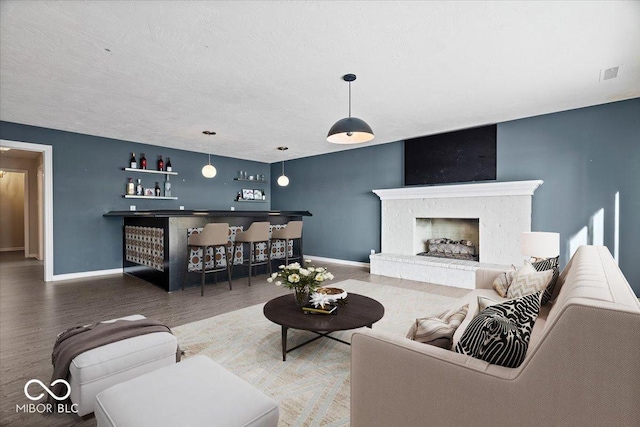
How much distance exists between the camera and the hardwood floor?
2.14m

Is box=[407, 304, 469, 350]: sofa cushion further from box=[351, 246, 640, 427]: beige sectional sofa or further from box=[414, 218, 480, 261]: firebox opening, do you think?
box=[414, 218, 480, 261]: firebox opening

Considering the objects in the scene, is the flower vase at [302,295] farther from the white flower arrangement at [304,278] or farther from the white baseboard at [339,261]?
the white baseboard at [339,261]

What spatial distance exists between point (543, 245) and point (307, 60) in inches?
115

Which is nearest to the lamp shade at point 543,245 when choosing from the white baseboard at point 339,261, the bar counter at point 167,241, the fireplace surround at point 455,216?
the fireplace surround at point 455,216

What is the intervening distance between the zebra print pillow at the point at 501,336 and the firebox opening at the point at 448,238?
14.7 ft

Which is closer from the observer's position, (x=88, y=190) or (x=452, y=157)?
(x=452, y=157)

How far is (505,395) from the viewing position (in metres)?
1.02

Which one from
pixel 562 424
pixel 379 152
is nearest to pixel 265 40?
pixel 562 424

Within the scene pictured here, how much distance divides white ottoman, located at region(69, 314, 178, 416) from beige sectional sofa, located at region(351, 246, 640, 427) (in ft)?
4.27

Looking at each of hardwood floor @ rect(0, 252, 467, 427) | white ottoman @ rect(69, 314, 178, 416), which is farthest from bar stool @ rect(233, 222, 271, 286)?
white ottoman @ rect(69, 314, 178, 416)

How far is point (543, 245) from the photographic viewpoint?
307 centimetres

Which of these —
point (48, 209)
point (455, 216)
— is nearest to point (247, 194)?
point (48, 209)

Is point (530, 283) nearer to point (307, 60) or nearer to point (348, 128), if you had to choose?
point (348, 128)

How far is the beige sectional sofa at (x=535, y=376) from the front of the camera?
0.85m
